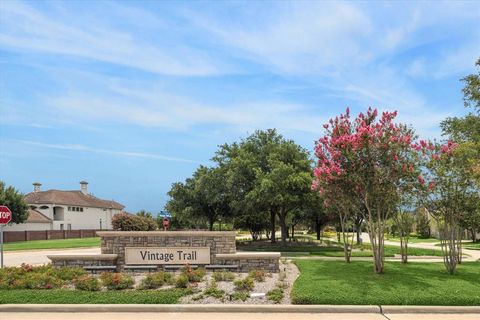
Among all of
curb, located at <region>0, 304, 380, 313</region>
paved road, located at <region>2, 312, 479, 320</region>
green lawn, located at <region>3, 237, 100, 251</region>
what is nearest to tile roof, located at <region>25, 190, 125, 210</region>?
green lawn, located at <region>3, 237, 100, 251</region>

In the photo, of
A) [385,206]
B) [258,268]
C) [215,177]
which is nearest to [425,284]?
[385,206]

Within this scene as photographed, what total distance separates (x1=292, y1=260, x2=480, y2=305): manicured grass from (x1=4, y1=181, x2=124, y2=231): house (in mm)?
56771

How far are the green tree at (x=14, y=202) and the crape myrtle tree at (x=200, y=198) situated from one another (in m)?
27.1

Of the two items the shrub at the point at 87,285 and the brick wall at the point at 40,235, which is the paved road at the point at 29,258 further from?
the brick wall at the point at 40,235

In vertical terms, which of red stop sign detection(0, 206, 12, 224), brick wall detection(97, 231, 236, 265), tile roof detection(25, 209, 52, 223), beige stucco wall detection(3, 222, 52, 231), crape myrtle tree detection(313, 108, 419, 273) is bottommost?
beige stucco wall detection(3, 222, 52, 231)

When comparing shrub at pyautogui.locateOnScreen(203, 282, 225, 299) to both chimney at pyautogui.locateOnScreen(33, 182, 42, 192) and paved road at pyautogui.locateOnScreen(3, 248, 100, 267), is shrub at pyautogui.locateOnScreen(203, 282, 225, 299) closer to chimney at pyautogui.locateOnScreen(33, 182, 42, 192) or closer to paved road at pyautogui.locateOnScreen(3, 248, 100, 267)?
paved road at pyautogui.locateOnScreen(3, 248, 100, 267)

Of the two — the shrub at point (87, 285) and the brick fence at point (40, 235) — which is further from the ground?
the shrub at point (87, 285)

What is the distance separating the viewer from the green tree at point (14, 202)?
53562 millimetres

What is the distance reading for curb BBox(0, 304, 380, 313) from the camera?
355 inches

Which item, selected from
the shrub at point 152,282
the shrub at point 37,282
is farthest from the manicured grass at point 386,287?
the shrub at point 37,282

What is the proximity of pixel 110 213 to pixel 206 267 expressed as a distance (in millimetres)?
71826

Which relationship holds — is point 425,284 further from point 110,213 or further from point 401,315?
point 110,213

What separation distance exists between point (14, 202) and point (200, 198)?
102ft

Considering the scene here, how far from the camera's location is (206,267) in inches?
548
